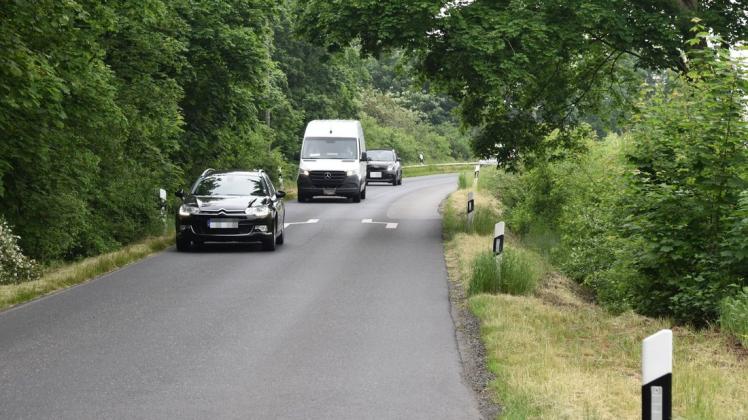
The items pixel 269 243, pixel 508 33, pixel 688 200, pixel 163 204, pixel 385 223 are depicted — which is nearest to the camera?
pixel 688 200

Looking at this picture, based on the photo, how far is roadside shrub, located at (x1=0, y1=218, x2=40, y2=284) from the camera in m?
16.1

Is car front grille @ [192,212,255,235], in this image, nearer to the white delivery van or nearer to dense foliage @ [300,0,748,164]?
dense foliage @ [300,0,748,164]

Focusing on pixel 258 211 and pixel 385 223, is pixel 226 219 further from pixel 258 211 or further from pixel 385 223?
pixel 385 223

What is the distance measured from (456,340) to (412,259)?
8.72 meters

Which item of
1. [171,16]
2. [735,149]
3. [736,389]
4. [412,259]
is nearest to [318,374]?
[736,389]

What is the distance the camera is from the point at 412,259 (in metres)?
19.8

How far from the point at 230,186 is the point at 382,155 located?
32.1 metres

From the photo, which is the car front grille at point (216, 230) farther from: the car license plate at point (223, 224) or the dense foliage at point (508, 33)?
the dense foliage at point (508, 33)

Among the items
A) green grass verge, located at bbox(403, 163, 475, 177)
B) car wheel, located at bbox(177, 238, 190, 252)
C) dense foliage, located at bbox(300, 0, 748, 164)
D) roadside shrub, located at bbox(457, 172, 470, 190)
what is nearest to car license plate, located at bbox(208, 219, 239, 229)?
car wheel, located at bbox(177, 238, 190, 252)

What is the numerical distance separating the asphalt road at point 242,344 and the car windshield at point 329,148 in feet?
59.3

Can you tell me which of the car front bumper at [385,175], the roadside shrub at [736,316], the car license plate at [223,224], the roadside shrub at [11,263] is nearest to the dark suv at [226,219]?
the car license plate at [223,224]

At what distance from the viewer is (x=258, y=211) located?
68.4ft

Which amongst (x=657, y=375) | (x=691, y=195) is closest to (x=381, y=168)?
(x=691, y=195)

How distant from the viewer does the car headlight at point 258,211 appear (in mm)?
20766
